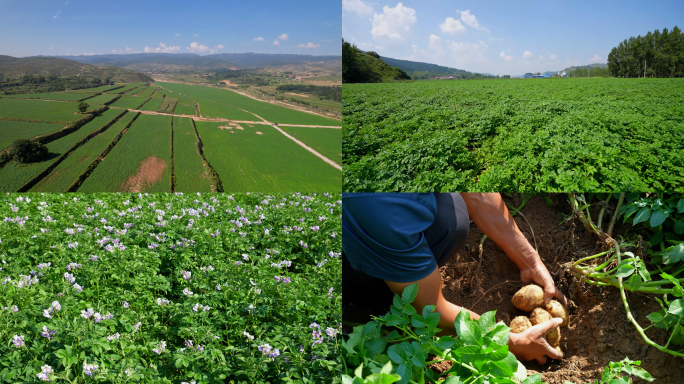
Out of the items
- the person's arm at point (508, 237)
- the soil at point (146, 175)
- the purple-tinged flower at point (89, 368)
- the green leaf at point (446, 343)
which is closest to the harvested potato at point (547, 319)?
the person's arm at point (508, 237)

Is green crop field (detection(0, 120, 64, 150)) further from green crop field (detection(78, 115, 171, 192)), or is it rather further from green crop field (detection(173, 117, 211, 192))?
green crop field (detection(173, 117, 211, 192))

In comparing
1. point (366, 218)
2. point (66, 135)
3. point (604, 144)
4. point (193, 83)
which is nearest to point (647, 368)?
point (366, 218)

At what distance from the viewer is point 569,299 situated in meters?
2.24

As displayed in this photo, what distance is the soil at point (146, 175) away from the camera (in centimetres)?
668

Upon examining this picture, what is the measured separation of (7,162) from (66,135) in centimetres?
90

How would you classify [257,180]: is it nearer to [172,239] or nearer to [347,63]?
[347,63]

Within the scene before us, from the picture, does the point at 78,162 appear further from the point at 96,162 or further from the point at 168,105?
the point at 168,105

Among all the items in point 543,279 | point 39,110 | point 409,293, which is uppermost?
point 39,110

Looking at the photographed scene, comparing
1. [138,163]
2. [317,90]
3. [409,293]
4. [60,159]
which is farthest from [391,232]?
[317,90]

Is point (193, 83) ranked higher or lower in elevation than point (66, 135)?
higher

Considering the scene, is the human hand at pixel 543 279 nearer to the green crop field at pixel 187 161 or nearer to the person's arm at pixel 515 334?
the person's arm at pixel 515 334

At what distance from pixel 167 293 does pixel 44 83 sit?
6.59m

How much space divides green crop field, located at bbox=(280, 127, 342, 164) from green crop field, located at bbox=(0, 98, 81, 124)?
12.2ft

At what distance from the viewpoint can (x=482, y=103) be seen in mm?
11586
